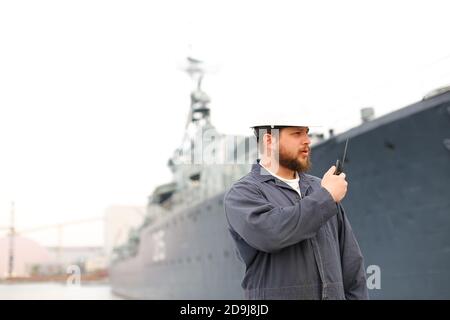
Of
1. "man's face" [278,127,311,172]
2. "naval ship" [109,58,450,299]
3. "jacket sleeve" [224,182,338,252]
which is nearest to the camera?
"jacket sleeve" [224,182,338,252]

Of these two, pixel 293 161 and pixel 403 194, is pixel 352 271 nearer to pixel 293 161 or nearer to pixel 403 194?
pixel 293 161

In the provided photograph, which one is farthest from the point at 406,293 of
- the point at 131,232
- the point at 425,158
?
the point at 131,232

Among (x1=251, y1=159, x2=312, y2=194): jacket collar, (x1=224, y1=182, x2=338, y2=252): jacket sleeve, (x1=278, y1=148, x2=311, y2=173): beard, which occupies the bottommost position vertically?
(x1=224, y1=182, x2=338, y2=252): jacket sleeve

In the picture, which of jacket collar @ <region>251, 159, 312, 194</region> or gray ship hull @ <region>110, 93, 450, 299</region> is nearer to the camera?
jacket collar @ <region>251, 159, 312, 194</region>

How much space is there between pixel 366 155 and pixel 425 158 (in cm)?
98

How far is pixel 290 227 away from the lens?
63.3 inches

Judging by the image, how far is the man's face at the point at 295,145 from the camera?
1.79 metres

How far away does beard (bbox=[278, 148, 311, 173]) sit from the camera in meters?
1.81

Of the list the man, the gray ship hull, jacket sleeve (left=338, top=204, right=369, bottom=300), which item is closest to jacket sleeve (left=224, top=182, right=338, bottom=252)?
the man

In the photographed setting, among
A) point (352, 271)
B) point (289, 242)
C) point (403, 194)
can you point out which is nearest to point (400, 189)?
point (403, 194)

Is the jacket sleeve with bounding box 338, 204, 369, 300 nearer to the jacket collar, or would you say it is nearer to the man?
the man

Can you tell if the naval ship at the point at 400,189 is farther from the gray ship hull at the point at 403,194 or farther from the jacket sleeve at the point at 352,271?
the jacket sleeve at the point at 352,271

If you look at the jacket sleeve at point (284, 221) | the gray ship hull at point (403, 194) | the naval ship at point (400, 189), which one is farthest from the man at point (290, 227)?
the gray ship hull at point (403, 194)

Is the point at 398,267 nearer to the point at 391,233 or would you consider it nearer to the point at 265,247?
the point at 391,233
